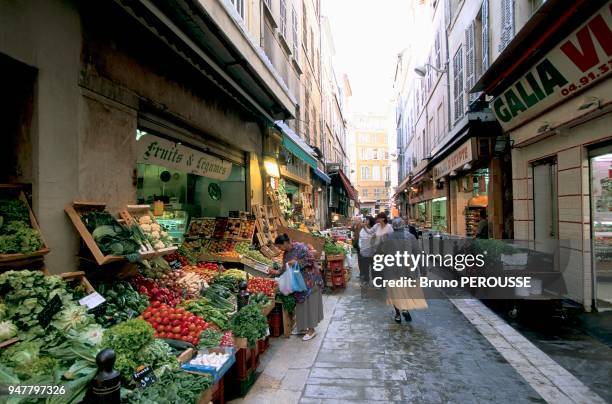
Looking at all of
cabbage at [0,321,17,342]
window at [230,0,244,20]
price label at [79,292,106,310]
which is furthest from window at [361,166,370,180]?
cabbage at [0,321,17,342]

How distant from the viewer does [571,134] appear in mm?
7512

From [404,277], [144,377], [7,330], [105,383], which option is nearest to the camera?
[105,383]

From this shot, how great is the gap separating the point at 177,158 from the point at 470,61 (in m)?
11.3

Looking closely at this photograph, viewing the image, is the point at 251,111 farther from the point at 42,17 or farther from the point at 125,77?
the point at 42,17

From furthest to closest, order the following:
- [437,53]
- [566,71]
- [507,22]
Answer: [437,53] → [507,22] → [566,71]

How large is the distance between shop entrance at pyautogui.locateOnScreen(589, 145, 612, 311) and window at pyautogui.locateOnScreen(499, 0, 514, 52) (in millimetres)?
4216

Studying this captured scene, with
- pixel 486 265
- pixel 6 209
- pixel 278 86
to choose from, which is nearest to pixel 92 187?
pixel 6 209

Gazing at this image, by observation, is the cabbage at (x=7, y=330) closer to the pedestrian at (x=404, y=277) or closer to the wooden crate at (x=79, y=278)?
the wooden crate at (x=79, y=278)

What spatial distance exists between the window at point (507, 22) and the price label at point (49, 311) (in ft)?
35.4

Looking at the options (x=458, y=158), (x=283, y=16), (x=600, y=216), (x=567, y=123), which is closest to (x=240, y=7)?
(x=283, y=16)

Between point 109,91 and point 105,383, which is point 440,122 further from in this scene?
point 105,383

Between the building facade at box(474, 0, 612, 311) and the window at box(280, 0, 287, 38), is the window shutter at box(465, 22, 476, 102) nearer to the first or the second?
the building facade at box(474, 0, 612, 311)

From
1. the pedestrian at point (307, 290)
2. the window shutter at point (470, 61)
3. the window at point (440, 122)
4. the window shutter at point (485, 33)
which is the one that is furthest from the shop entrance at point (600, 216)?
the window at point (440, 122)

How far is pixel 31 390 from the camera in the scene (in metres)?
2.45
